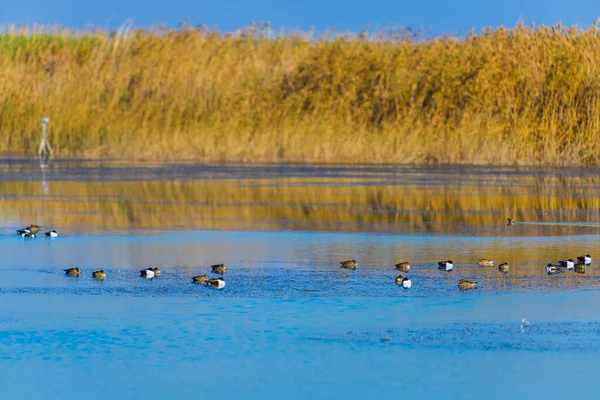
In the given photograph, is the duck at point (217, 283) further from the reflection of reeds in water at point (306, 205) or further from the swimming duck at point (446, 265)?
the reflection of reeds in water at point (306, 205)

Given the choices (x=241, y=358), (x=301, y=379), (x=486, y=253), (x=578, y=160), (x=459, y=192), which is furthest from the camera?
(x=578, y=160)

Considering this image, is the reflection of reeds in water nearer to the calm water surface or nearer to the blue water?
the calm water surface

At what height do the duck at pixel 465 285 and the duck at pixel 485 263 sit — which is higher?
the duck at pixel 485 263

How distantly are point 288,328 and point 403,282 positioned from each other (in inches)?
72.6

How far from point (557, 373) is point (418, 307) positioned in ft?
6.57

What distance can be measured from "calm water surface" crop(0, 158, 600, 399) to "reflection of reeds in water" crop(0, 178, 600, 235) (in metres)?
0.06

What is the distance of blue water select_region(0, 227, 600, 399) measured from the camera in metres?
6.16

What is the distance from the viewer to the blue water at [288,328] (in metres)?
6.16

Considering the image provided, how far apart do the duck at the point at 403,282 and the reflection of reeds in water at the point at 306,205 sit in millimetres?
3911

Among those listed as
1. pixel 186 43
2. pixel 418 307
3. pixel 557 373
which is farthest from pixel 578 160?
pixel 557 373

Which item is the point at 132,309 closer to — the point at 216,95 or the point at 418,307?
the point at 418,307

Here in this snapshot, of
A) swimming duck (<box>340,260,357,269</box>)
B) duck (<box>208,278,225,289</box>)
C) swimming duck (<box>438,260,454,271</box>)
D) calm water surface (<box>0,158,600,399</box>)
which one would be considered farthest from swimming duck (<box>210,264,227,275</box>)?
swimming duck (<box>438,260,454,271</box>)

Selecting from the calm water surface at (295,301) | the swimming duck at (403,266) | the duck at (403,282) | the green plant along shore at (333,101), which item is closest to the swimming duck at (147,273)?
the calm water surface at (295,301)

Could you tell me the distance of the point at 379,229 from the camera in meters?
13.4
